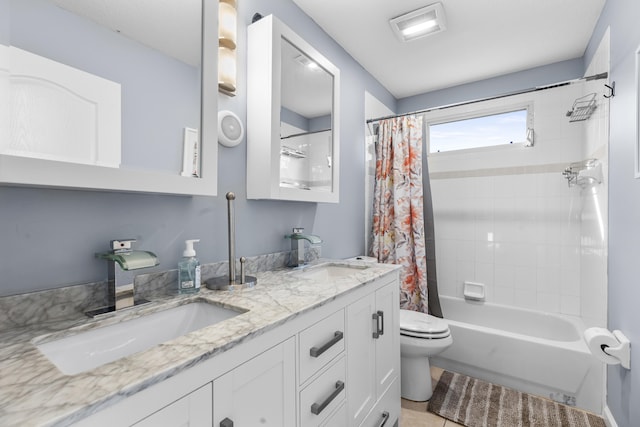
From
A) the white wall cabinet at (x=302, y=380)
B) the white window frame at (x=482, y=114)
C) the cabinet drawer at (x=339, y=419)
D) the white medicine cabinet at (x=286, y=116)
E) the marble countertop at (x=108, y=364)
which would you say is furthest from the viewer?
the white window frame at (x=482, y=114)

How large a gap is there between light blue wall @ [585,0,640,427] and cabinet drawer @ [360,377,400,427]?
104 cm

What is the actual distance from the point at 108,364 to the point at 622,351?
81.9 inches

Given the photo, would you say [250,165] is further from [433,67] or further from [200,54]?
[433,67]

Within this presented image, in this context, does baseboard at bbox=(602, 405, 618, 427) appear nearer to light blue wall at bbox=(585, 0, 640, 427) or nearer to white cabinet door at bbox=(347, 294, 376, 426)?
light blue wall at bbox=(585, 0, 640, 427)

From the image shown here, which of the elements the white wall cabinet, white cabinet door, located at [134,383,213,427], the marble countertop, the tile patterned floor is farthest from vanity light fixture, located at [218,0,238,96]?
the tile patterned floor

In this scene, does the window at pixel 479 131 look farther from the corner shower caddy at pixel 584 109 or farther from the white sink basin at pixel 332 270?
the white sink basin at pixel 332 270

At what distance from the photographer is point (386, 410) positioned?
1.53 m

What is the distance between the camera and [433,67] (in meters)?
2.57

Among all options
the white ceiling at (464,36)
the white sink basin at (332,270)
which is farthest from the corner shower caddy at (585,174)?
the white sink basin at (332,270)

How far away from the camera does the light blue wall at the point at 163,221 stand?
0.80m

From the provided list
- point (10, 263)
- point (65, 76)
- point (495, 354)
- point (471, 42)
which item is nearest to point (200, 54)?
point (65, 76)

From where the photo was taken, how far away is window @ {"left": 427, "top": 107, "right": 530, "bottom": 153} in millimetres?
2709

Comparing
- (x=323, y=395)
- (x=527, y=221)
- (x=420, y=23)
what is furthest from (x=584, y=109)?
(x=323, y=395)

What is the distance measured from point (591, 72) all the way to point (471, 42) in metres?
0.86
